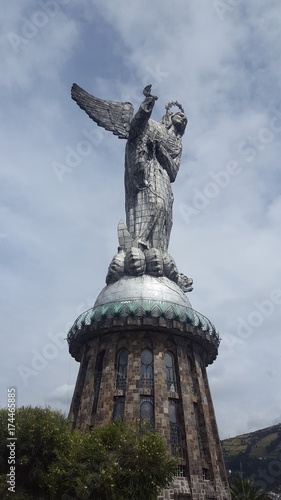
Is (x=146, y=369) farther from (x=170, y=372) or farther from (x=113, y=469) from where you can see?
(x=113, y=469)

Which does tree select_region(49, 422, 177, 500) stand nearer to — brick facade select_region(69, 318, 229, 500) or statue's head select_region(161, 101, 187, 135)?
brick facade select_region(69, 318, 229, 500)

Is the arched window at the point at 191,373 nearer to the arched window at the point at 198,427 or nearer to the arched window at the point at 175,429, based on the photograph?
the arched window at the point at 198,427

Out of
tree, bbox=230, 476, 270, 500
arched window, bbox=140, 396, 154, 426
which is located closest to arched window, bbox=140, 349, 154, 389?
arched window, bbox=140, 396, 154, 426

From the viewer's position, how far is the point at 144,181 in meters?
36.1

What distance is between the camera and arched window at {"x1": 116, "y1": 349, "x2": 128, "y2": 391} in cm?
2858

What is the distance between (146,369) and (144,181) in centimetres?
1469

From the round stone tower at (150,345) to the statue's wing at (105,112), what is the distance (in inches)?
24.9

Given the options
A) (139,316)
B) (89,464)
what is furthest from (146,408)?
(89,464)

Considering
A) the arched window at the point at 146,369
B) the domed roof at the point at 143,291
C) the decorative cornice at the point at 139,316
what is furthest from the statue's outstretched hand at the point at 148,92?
the arched window at the point at 146,369

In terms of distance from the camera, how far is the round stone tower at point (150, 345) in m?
27.2

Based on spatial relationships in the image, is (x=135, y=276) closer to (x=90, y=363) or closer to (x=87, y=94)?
(x=90, y=363)

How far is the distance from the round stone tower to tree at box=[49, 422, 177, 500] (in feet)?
23.2

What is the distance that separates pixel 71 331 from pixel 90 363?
307cm

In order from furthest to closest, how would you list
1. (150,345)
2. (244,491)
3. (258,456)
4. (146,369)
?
1. (258,456)
2. (244,491)
3. (150,345)
4. (146,369)
